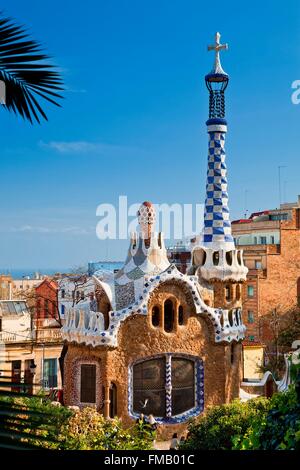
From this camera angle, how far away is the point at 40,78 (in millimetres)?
4512

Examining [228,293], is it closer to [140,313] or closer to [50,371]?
[140,313]

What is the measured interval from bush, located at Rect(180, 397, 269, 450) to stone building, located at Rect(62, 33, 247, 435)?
327cm

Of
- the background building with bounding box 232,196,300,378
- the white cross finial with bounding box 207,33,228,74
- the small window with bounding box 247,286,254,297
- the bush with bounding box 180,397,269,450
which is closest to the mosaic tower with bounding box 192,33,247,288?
the white cross finial with bounding box 207,33,228,74

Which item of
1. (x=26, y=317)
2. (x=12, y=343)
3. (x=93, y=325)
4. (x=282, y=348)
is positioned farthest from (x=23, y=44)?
(x=282, y=348)

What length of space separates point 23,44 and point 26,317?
901 inches

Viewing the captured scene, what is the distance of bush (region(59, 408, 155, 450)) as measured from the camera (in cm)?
1077

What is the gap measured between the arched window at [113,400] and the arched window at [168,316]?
6.61ft

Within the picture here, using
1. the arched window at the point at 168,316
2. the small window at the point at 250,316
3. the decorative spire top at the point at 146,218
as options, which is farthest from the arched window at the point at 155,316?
the small window at the point at 250,316

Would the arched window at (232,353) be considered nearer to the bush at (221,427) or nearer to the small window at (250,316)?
the bush at (221,427)

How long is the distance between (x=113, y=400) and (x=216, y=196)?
6656mm

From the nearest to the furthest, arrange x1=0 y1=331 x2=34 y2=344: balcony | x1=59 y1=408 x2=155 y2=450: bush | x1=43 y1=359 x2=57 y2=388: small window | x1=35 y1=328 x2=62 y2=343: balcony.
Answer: x1=59 y1=408 x2=155 y2=450: bush
x1=0 y1=331 x2=34 y2=344: balcony
x1=43 y1=359 x2=57 y2=388: small window
x1=35 y1=328 x2=62 y2=343: balcony

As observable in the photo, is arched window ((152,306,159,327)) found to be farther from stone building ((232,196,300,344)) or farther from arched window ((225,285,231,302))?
stone building ((232,196,300,344))

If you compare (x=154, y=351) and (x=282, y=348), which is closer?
(x=154, y=351)

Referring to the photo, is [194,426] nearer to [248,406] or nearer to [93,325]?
[248,406]
